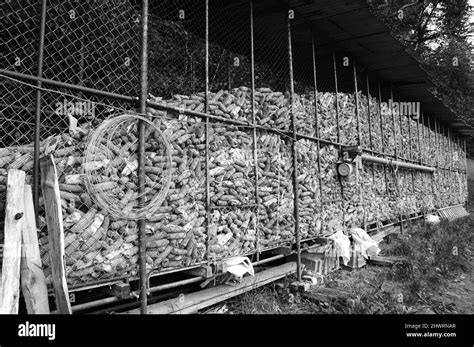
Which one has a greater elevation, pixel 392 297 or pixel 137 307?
pixel 137 307

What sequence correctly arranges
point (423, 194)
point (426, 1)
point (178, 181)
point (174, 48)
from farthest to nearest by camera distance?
point (426, 1)
point (423, 194)
point (174, 48)
point (178, 181)

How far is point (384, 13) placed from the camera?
804 inches

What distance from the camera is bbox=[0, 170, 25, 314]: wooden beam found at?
245cm

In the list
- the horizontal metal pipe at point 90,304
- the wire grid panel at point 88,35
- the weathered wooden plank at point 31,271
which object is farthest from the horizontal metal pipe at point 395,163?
the weathered wooden plank at point 31,271

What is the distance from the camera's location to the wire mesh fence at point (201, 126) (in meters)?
3.30

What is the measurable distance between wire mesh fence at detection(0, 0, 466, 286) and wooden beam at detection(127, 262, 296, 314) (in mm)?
429

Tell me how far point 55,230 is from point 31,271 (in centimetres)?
34

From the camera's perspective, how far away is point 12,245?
2518 millimetres

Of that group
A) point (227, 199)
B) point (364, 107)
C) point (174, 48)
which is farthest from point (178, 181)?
point (364, 107)

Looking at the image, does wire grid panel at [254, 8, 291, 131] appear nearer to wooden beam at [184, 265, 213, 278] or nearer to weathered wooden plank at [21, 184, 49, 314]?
wooden beam at [184, 265, 213, 278]

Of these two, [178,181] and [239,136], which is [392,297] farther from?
[178,181]

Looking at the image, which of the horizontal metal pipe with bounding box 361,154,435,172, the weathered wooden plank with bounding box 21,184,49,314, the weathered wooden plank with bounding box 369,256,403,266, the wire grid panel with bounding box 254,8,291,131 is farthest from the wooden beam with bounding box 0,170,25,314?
the horizontal metal pipe with bounding box 361,154,435,172

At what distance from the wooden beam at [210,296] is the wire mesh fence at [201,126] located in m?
0.43
